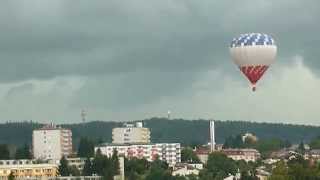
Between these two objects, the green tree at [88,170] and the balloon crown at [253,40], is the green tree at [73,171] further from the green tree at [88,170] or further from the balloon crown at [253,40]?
the balloon crown at [253,40]

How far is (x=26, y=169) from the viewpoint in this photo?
428 ft

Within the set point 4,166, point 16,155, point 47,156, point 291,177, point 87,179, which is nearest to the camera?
point 291,177

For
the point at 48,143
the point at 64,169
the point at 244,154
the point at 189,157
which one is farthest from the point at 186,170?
the point at 48,143

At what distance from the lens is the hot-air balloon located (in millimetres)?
69812

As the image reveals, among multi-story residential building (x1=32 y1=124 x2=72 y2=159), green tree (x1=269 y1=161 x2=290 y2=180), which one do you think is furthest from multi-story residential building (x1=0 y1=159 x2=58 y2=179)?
green tree (x1=269 y1=161 x2=290 y2=180)

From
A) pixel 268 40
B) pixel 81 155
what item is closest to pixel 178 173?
pixel 81 155

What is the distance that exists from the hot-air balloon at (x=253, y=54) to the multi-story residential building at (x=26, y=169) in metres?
59.2

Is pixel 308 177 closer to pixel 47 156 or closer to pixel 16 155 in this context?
pixel 16 155

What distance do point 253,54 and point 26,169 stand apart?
213 ft

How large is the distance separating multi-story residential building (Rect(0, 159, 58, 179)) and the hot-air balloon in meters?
59.2

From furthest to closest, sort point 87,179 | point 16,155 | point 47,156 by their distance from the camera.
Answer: point 47,156 < point 16,155 < point 87,179

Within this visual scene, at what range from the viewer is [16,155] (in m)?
144

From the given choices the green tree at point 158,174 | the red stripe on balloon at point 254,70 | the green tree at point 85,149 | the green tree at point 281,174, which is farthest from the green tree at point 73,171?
the red stripe on balloon at point 254,70

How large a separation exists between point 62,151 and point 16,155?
39728 mm
